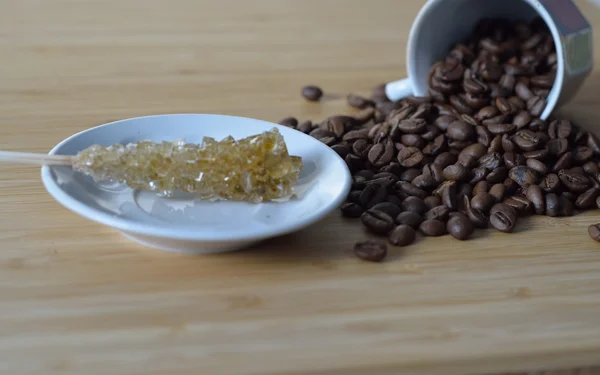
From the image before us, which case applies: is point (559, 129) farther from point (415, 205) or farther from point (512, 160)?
point (415, 205)

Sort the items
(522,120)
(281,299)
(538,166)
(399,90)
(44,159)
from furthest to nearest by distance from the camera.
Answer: (399,90) < (522,120) < (538,166) < (44,159) < (281,299)

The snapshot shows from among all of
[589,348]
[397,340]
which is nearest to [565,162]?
[589,348]

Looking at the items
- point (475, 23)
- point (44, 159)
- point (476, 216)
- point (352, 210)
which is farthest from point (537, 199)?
point (44, 159)

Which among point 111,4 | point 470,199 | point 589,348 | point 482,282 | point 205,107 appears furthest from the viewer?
point 111,4

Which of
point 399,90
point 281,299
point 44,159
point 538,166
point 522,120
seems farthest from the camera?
point 399,90

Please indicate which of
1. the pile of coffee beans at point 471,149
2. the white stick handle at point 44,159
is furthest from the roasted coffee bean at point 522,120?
the white stick handle at point 44,159

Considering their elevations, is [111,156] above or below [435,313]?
above

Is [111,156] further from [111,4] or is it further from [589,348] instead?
[111,4]

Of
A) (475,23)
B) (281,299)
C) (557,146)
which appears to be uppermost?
(475,23)
